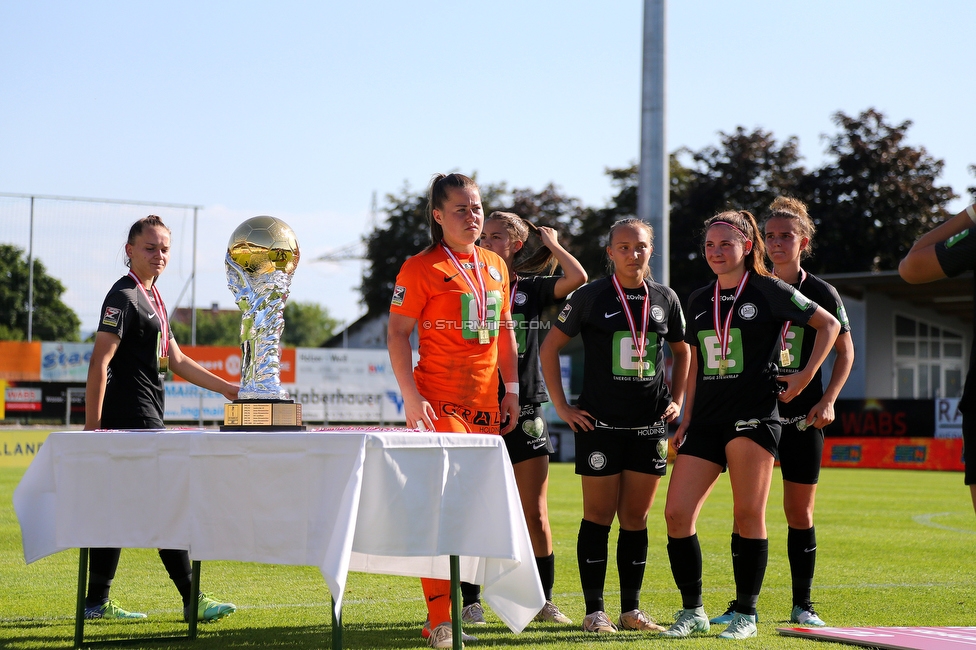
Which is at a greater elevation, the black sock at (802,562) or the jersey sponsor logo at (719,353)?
the jersey sponsor logo at (719,353)

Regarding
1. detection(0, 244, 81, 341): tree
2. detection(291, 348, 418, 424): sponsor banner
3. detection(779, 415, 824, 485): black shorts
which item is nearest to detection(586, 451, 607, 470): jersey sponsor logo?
detection(779, 415, 824, 485): black shorts

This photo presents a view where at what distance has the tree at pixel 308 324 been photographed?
143750mm

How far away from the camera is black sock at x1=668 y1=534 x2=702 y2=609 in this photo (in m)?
5.42

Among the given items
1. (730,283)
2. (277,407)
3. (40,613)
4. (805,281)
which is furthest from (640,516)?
(40,613)

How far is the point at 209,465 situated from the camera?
3.98 m

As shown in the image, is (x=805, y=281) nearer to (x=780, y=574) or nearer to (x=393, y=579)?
(x=780, y=574)

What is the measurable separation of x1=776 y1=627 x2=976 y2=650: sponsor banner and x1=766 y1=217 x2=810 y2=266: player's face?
6.93 feet

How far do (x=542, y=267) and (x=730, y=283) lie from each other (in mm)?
1253

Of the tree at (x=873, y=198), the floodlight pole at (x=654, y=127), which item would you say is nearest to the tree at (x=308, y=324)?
the tree at (x=873, y=198)

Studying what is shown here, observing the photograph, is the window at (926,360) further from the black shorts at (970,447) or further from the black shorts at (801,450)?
the black shorts at (970,447)

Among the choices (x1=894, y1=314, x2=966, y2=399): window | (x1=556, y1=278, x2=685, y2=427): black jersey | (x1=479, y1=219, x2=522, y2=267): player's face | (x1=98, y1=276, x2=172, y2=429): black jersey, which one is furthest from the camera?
(x1=894, y1=314, x2=966, y2=399): window

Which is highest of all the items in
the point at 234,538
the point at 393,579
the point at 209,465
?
the point at 209,465

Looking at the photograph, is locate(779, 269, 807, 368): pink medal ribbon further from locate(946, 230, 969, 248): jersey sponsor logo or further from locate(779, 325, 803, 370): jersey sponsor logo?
locate(946, 230, 969, 248): jersey sponsor logo

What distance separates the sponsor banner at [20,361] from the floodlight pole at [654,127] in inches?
779
